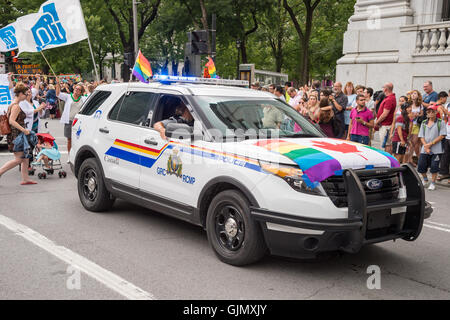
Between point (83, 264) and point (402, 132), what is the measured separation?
27.3 ft

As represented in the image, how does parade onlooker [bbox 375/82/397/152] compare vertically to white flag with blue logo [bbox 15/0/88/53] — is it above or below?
below

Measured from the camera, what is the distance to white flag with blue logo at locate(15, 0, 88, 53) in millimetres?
12648

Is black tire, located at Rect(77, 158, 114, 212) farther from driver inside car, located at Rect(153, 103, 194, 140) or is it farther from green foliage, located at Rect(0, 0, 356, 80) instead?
green foliage, located at Rect(0, 0, 356, 80)

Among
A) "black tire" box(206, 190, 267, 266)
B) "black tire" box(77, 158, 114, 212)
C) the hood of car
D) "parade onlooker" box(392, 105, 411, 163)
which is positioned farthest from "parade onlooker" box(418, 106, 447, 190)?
"black tire" box(77, 158, 114, 212)

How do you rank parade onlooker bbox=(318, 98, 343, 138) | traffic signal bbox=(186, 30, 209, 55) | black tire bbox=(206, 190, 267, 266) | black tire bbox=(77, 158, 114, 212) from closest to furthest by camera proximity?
black tire bbox=(206, 190, 267, 266) → black tire bbox=(77, 158, 114, 212) → parade onlooker bbox=(318, 98, 343, 138) → traffic signal bbox=(186, 30, 209, 55)

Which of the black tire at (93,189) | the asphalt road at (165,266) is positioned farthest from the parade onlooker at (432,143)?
the black tire at (93,189)

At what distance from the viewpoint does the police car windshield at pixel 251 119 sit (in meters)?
5.51

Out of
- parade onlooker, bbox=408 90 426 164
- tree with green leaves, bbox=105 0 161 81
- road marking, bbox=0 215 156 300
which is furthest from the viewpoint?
tree with green leaves, bbox=105 0 161 81

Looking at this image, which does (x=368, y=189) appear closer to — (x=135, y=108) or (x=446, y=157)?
(x=135, y=108)

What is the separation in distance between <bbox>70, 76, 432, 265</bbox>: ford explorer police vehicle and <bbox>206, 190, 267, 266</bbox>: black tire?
0.04 ft

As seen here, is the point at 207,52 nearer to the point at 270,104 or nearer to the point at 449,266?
the point at 270,104

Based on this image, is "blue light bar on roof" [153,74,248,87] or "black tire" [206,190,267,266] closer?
"black tire" [206,190,267,266]

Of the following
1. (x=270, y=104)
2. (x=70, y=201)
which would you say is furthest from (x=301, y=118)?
(x=70, y=201)
